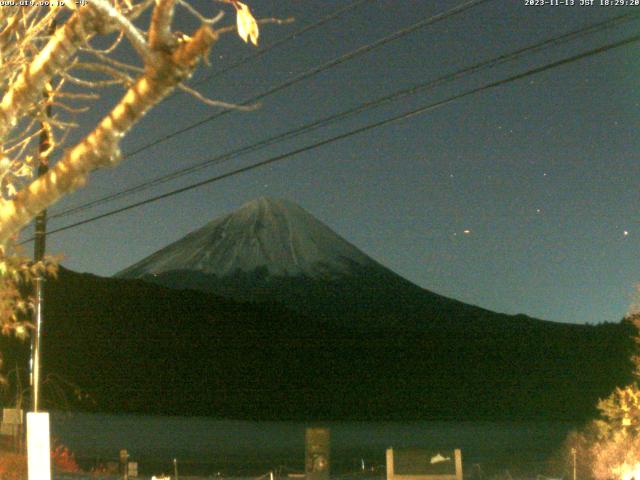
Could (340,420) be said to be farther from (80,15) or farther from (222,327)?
(80,15)

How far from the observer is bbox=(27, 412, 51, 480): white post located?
10.7 meters

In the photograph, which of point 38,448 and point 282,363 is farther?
point 282,363

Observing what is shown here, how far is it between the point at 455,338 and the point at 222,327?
132ft

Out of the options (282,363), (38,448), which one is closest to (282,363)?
(282,363)

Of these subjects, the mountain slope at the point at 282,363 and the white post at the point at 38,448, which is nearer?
the white post at the point at 38,448

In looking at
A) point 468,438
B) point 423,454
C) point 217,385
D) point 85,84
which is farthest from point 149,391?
point 85,84

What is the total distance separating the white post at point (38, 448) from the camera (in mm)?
10656

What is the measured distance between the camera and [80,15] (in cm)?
631

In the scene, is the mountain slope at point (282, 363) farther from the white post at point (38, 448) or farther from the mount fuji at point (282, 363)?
the white post at point (38, 448)

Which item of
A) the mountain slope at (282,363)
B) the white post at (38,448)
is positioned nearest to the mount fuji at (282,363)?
the mountain slope at (282,363)

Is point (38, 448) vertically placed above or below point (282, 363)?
below

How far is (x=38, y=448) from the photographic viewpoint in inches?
432

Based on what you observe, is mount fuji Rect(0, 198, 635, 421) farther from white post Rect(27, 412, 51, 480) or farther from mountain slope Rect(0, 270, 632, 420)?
white post Rect(27, 412, 51, 480)

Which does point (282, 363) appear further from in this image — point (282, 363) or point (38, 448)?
point (38, 448)
